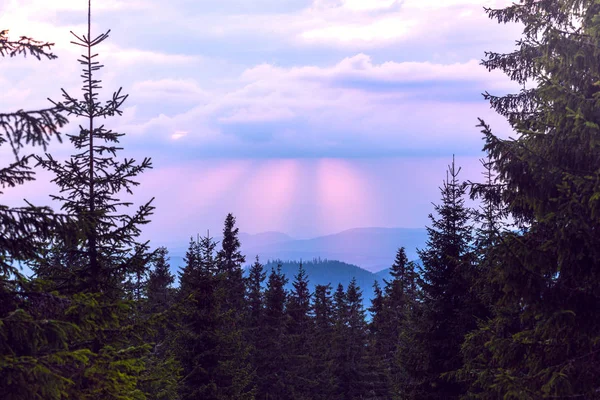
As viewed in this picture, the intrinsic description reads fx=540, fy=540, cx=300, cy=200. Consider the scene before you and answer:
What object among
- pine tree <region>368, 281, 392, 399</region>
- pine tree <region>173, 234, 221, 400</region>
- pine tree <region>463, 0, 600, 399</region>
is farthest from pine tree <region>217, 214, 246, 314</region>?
pine tree <region>463, 0, 600, 399</region>

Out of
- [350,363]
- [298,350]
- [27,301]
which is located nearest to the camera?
[27,301]

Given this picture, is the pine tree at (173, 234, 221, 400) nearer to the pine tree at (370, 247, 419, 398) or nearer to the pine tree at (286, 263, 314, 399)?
the pine tree at (286, 263, 314, 399)

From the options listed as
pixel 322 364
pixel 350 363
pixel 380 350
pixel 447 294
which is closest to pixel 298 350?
pixel 322 364

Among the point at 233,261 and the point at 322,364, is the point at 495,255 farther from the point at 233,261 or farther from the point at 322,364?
the point at 233,261

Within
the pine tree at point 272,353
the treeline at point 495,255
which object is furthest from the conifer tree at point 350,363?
the treeline at point 495,255

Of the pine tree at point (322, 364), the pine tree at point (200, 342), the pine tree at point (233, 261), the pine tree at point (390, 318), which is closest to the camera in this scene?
the pine tree at point (200, 342)

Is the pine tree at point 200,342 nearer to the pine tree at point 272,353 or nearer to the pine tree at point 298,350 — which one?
the pine tree at point 272,353

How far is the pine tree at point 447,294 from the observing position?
55.3 ft

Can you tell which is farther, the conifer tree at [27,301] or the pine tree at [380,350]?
the pine tree at [380,350]

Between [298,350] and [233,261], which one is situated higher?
[233,261]

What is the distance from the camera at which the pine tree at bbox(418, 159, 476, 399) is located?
16.8m

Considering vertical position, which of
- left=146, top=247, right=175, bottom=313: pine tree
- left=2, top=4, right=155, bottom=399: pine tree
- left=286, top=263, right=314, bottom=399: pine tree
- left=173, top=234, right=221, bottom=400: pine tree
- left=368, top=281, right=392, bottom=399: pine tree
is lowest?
left=368, top=281, right=392, bottom=399: pine tree

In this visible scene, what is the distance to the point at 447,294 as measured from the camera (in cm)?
1773

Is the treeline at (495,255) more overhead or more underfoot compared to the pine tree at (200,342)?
more overhead
